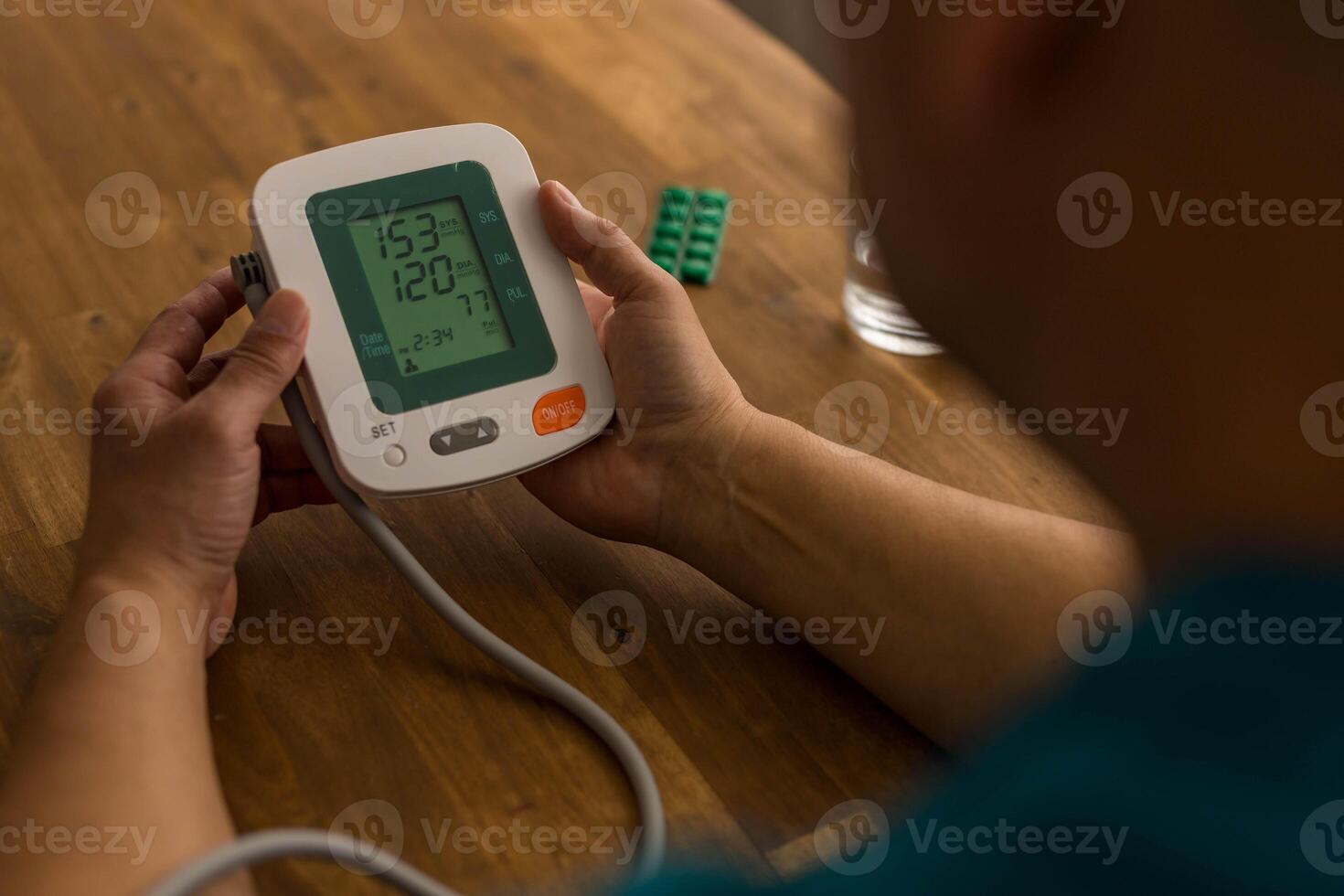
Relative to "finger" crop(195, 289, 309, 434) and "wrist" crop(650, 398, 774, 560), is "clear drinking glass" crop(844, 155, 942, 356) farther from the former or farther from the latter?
"finger" crop(195, 289, 309, 434)

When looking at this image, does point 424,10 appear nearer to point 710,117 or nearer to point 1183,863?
point 710,117

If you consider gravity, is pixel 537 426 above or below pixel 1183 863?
below

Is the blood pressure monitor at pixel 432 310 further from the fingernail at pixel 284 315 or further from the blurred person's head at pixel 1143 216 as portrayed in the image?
the blurred person's head at pixel 1143 216

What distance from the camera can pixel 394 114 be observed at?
1223 millimetres

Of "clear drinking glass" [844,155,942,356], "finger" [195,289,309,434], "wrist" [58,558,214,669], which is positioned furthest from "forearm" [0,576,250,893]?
"clear drinking glass" [844,155,942,356]

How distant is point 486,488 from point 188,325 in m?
0.23

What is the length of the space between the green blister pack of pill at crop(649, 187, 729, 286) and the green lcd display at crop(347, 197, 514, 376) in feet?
0.84

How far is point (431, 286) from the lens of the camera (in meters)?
0.81


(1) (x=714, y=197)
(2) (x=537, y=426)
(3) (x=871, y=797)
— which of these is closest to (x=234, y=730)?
(2) (x=537, y=426)

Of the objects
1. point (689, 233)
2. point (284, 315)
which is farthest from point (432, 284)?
point (689, 233)

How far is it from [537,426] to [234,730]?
0.86 ft

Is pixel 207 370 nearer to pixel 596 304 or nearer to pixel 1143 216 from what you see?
pixel 596 304

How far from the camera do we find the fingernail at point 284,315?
732mm

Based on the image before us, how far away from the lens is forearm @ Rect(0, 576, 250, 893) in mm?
585
